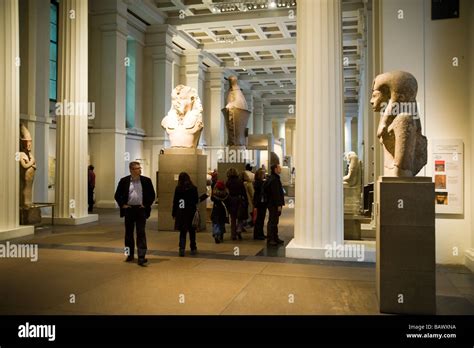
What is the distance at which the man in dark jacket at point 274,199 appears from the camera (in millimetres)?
8883

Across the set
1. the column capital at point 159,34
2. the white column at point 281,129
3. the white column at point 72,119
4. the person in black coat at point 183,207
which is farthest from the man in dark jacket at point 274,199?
the white column at point 281,129

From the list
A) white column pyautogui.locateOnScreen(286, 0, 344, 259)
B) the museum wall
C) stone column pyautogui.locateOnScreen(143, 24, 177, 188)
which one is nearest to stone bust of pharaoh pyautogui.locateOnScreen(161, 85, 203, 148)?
white column pyautogui.locateOnScreen(286, 0, 344, 259)

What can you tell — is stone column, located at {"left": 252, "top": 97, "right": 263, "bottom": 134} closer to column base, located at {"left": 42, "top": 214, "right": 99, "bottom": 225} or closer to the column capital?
the column capital

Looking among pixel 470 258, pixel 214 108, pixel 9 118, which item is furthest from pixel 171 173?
pixel 214 108

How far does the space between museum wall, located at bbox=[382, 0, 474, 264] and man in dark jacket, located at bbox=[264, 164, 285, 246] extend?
286 cm

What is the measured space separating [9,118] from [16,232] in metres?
2.66

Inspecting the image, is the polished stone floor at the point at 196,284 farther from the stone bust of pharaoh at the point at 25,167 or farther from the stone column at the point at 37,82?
the stone column at the point at 37,82

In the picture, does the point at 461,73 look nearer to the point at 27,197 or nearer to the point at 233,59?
the point at 27,197

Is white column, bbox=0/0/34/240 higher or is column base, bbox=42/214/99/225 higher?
white column, bbox=0/0/34/240

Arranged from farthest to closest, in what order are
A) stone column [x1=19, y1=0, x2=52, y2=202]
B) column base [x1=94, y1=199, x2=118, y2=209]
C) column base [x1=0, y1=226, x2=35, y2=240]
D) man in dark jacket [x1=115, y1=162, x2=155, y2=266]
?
1. column base [x1=94, y1=199, x2=118, y2=209]
2. stone column [x1=19, y1=0, x2=52, y2=202]
3. column base [x1=0, y1=226, x2=35, y2=240]
4. man in dark jacket [x1=115, y1=162, x2=155, y2=266]

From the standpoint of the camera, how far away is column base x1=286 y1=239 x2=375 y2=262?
7.42 metres

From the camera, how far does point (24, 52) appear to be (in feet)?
47.1

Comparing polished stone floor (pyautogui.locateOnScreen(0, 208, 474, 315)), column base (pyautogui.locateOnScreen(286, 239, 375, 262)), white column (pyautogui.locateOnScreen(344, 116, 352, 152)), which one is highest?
white column (pyautogui.locateOnScreen(344, 116, 352, 152))

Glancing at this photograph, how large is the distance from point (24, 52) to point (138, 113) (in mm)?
7872
